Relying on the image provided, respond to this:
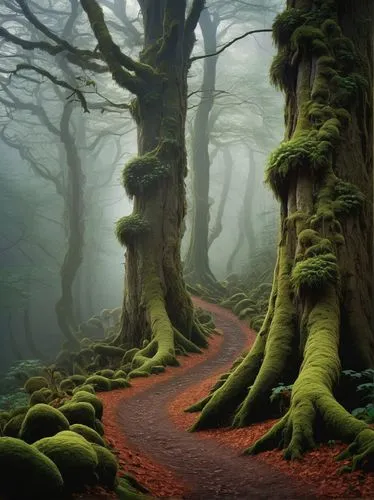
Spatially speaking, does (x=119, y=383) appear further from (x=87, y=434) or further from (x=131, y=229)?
(x=131, y=229)

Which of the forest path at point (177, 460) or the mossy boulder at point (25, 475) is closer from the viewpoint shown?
the mossy boulder at point (25, 475)

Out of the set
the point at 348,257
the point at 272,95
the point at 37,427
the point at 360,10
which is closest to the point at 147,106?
the point at 360,10

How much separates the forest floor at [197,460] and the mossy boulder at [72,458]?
0.20 m

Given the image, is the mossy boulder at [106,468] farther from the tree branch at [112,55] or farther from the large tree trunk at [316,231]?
the tree branch at [112,55]

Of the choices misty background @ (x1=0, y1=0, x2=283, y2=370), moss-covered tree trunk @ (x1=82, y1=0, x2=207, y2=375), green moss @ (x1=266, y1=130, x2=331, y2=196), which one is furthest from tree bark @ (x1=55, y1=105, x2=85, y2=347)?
green moss @ (x1=266, y1=130, x2=331, y2=196)

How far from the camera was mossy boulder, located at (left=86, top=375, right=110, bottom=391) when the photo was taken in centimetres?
902

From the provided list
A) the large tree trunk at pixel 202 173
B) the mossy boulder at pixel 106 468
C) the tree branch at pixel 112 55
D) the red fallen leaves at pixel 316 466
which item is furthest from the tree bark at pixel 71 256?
the mossy boulder at pixel 106 468

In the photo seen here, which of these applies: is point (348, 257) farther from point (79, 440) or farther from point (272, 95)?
point (272, 95)

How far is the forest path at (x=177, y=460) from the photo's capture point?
14.9ft

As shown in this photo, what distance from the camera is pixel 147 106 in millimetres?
14484

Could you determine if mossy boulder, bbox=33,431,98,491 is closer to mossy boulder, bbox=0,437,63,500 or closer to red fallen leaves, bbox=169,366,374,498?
mossy boulder, bbox=0,437,63,500

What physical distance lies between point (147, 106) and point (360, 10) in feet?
24.3

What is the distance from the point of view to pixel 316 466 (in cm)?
469

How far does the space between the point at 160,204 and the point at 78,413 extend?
919 centimetres
